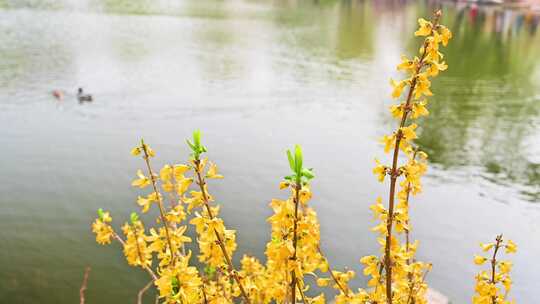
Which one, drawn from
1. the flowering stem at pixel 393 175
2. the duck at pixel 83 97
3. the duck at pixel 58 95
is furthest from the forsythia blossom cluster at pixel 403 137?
the duck at pixel 58 95

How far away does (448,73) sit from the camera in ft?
94.1

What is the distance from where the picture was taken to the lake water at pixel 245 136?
10.6 m

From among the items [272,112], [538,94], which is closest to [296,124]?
[272,112]

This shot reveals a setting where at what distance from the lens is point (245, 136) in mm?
17125

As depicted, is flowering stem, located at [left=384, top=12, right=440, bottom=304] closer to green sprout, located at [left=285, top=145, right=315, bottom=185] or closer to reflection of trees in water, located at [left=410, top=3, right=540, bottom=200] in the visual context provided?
green sprout, located at [left=285, top=145, right=315, bottom=185]

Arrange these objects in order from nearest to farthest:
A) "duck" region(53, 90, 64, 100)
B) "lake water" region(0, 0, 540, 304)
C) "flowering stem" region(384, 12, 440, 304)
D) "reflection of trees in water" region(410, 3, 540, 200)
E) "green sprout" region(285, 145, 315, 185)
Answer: "green sprout" region(285, 145, 315, 185), "flowering stem" region(384, 12, 440, 304), "lake water" region(0, 0, 540, 304), "reflection of trees in water" region(410, 3, 540, 200), "duck" region(53, 90, 64, 100)

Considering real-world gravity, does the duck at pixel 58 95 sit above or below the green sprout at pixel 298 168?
below

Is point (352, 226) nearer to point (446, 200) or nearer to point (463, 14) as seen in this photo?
point (446, 200)

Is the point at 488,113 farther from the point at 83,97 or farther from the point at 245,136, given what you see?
the point at 83,97

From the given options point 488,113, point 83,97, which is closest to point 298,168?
point 83,97

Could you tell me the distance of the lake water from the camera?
34.8ft

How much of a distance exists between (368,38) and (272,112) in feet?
75.3

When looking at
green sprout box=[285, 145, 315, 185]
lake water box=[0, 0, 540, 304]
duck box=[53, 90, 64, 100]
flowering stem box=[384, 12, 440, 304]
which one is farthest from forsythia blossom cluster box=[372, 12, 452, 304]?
duck box=[53, 90, 64, 100]

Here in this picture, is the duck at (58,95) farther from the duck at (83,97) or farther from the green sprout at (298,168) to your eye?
the green sprout at (298,168)
